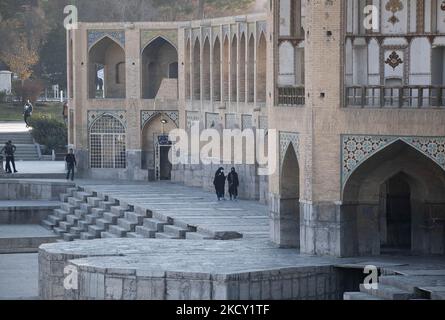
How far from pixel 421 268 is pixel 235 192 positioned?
1286cm

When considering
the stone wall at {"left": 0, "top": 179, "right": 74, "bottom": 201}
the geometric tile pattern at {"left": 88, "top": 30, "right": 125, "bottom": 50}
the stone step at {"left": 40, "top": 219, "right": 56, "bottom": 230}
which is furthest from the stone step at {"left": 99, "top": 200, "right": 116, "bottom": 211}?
the geometric tile pattern at {"left": 88, "top": 30, "right": 125, "bottom": 50}

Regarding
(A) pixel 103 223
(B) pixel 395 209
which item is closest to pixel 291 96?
(B) pixel 395 209

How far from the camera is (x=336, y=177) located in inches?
1129

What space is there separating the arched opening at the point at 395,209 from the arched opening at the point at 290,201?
5.03ft

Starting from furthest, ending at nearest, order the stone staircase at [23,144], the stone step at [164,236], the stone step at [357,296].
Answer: the stone staircase at [23,144] → the stone step at [164,236] → the stone step at [357,296]

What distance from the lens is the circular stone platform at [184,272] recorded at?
85.4 ft

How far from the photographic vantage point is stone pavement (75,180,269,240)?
3284 centimetres

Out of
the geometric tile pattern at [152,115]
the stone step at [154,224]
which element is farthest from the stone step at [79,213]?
the stone step at [154,224]

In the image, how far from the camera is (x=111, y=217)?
38.2 metres

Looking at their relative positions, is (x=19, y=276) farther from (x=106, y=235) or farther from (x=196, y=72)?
(x=196, y=72)

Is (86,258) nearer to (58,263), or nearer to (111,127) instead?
(58,263)

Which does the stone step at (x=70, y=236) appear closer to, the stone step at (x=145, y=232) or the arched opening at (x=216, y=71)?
the stone step at (x=145, y=232)

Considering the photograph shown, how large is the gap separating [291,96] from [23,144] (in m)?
24.6
